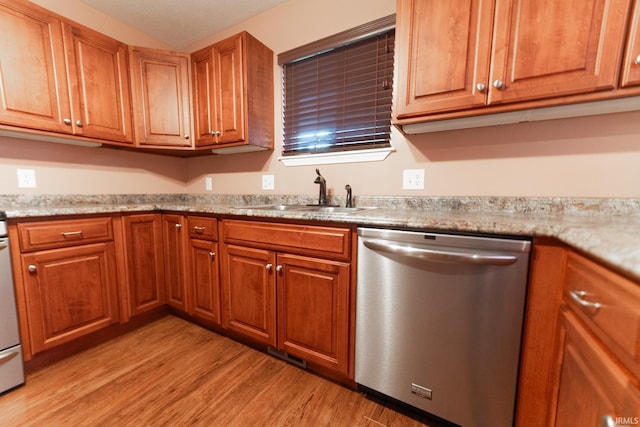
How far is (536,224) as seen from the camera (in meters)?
0.86

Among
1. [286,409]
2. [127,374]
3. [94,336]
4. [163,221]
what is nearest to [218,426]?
[286,409]

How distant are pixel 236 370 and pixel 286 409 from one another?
0.41m

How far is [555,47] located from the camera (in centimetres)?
95

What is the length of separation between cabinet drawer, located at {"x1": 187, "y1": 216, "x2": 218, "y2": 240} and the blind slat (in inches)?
31.7

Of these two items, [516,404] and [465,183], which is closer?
[516,404]

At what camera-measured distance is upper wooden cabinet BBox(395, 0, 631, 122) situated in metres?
0.90

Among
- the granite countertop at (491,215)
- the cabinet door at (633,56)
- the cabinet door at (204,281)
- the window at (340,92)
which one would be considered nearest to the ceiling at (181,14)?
the window at (340,92)

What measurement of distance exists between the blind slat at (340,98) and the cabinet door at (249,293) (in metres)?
0.92

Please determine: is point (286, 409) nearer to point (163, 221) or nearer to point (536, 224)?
point (536, 224)

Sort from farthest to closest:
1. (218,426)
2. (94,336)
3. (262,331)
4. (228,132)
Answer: (228,132) < (94,336) < (262,331) < (218,426)

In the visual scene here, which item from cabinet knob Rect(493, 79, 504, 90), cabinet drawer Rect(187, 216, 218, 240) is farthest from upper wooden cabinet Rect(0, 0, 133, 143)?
cabinet knob Rect(493, 79, 504, 90)

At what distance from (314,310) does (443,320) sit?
61 centimetres

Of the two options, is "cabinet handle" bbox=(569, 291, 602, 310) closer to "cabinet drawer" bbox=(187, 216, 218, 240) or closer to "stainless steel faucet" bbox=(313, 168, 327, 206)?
"stainless steel faucet" bbox=(313, 168, 327, 206)

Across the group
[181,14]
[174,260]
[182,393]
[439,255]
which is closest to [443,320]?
[439,255]
